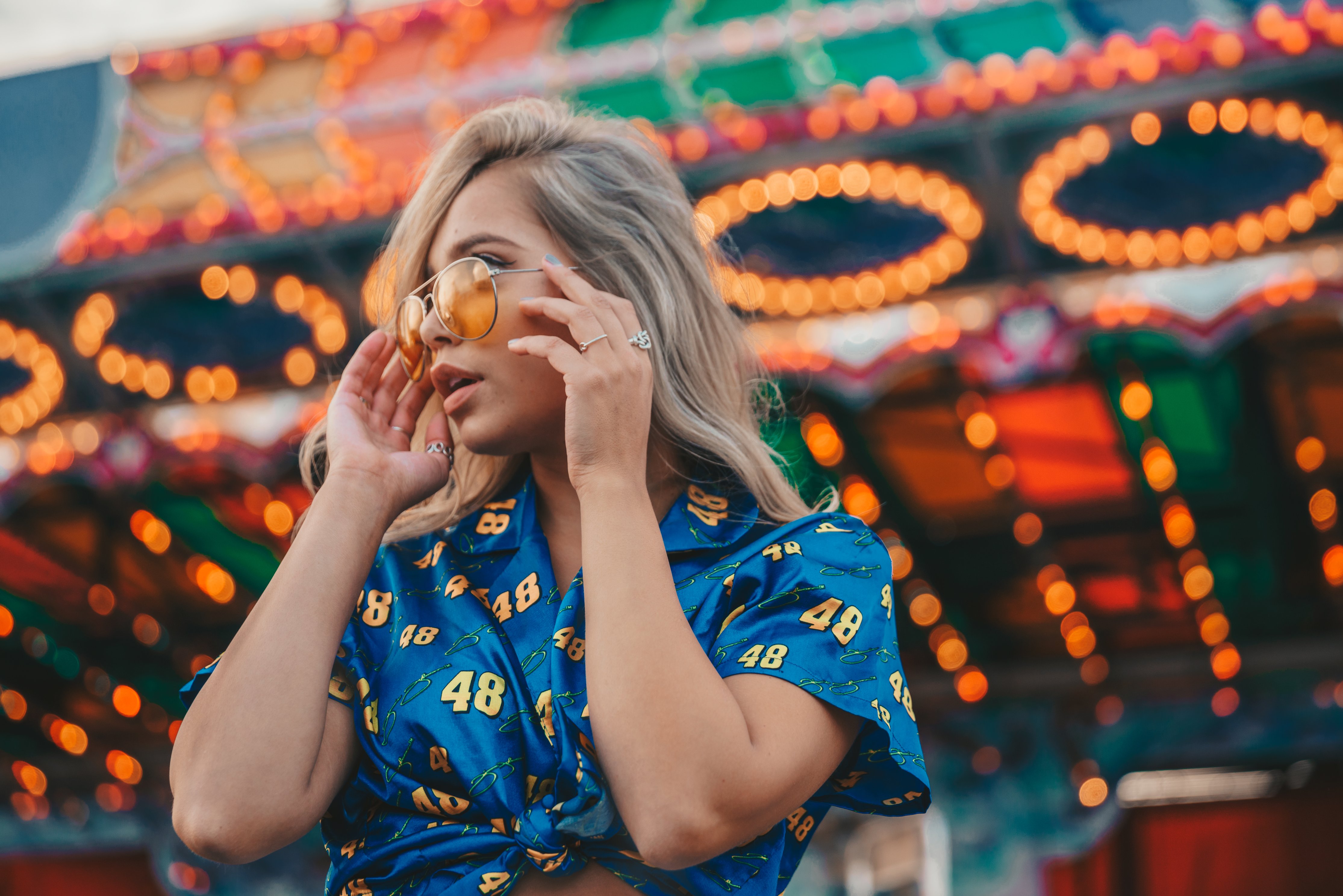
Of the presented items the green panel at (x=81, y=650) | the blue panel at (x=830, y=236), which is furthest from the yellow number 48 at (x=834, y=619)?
the green panel at (x=81, y=650)

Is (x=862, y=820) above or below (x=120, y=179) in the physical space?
below

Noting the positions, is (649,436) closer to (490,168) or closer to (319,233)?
(490,168)

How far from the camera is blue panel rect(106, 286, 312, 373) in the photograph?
4.91 meters

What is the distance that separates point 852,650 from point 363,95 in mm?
4636

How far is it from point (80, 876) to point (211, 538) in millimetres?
3093

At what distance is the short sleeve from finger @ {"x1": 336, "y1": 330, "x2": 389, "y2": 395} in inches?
19.3

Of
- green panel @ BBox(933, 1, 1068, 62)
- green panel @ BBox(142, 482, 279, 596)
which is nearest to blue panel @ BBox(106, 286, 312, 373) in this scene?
green panel @ BBox(142, 482, 279, 596)

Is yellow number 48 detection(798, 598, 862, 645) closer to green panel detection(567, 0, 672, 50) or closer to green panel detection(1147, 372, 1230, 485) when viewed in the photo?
green panel detection(1147, 372, 1230, 485)

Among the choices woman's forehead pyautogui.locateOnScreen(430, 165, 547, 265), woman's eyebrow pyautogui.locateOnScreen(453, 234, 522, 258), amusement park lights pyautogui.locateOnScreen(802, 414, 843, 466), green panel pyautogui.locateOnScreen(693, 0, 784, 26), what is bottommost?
amusement park lights pyautogui.locateOnScreen(802, 414, 843, 466)

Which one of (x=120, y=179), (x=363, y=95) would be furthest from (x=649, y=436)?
(x=120, y=179)

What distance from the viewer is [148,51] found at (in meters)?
5.71

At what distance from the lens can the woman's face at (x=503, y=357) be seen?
3.76 ft

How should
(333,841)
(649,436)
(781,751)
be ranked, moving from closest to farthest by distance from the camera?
(781,751)
(333,841)
(649,436)

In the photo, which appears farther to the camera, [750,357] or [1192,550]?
[1192,550]
